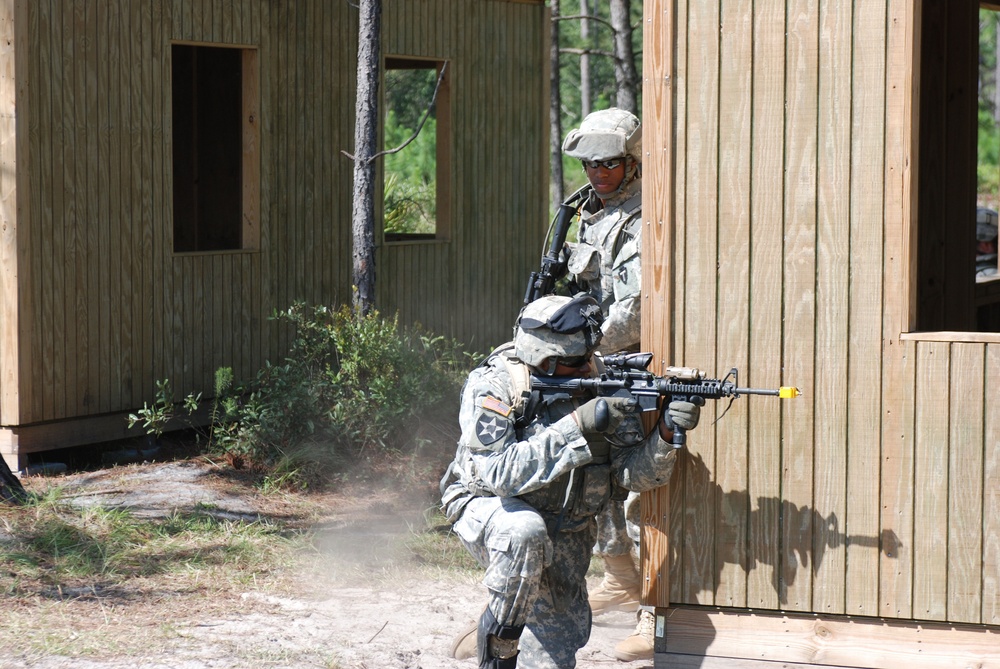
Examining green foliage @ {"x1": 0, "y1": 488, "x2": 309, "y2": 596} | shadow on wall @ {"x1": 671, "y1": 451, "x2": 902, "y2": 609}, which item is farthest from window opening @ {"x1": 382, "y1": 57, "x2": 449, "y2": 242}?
shadow on wall @ {"x1": 671, "y1": 451, "x2": 902, "y2": 609}

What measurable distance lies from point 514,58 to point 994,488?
25.5ft

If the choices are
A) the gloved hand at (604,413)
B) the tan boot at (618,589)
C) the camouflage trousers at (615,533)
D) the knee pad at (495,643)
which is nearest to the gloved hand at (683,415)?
the gloved hand at (604,413)

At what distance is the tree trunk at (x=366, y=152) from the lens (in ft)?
27.7

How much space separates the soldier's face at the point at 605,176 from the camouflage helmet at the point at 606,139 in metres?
0.06

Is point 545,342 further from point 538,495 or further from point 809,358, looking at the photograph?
point 809,358

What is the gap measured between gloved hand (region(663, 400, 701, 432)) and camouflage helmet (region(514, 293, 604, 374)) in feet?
1.42

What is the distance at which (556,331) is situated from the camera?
180 inches

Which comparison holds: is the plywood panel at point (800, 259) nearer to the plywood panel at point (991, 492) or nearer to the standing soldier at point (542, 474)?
the standing soldier at point (542, 474)

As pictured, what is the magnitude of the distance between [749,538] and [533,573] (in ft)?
2.60

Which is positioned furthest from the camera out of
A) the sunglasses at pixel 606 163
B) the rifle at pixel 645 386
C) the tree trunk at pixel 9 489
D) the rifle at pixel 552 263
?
the tree trunk at pixel 9 489

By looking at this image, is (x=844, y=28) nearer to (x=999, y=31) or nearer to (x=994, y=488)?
(x=994, y=488)

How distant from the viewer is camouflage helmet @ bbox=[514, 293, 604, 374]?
455 centimetres

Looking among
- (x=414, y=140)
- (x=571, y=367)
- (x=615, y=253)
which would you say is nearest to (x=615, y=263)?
(x=615, y=253)

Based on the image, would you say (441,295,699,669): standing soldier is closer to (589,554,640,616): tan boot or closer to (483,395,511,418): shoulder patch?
(483,395,511,418): shoulder patch
